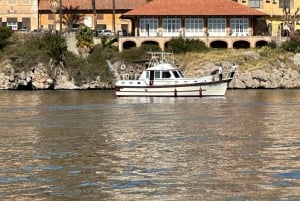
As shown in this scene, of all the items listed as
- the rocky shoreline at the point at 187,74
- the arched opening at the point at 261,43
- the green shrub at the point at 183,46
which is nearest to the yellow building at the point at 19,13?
the rocky shoreline at the point at 187,74

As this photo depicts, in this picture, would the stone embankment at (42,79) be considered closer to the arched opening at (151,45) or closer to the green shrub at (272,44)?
the arched opening at (151,45)

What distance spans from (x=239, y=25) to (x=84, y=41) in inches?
794

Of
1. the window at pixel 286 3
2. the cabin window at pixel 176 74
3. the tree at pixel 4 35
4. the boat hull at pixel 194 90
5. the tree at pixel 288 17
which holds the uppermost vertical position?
the window at pixel 286 3

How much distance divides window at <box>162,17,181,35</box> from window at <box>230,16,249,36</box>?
6609 millimetres

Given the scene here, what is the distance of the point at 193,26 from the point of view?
109688 millimetres

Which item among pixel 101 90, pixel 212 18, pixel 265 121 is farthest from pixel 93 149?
pixel 212 18

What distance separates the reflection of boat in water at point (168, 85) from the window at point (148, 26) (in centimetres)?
2911

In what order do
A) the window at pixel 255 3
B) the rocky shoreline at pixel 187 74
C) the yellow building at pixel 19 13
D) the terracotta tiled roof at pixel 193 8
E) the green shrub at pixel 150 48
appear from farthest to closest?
the yellow building at pixel 19 13 < the window at pixel 255 3 < the terracotta tiled roof at pixel 193 8 < the green shrub at pixel 150 48 < the rocky shoreline at pixel 187 74

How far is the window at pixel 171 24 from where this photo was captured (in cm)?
10925

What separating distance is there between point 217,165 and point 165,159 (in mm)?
2674

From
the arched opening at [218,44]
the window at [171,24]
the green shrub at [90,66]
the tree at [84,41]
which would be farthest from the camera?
the window at [171,24]

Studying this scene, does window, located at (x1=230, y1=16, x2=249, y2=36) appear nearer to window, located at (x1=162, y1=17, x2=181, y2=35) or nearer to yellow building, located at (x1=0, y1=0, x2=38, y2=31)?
window, located at (x1=162, y1=17, x2=181, y2=35)

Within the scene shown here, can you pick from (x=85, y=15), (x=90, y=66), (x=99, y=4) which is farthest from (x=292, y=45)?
(x=85, y=15)

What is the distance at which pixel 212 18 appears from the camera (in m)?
109
